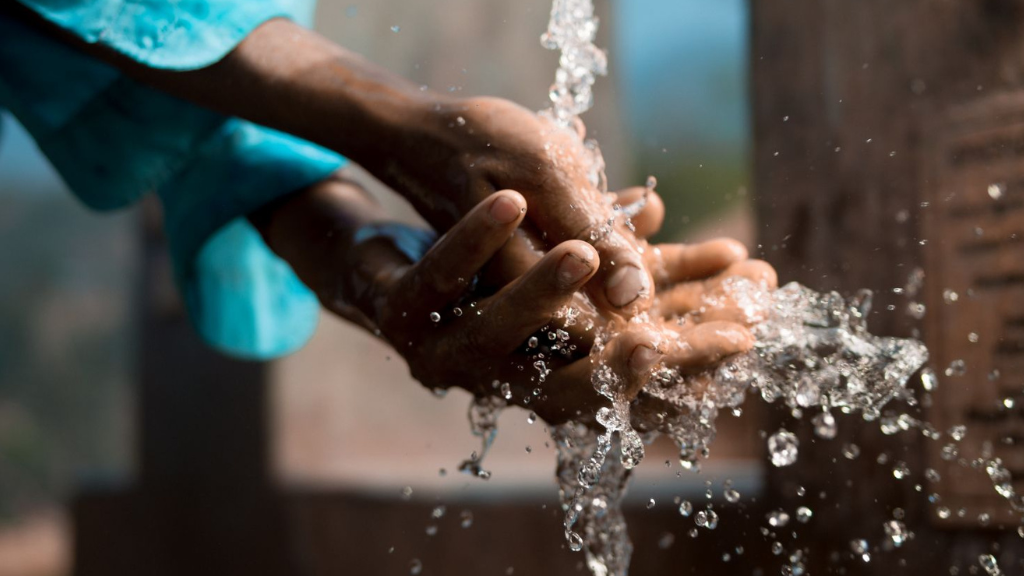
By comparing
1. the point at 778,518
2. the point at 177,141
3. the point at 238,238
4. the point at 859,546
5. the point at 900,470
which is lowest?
the point at 778,518

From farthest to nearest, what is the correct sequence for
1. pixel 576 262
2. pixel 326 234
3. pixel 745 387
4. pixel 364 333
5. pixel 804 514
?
1. pixel 364 333
2. pixel 804 514
3. pixel 326 234
4. pixel 745 387
5. pixel 576 262

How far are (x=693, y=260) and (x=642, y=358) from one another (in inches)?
8.5

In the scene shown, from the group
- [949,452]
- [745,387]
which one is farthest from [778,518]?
[745,387]

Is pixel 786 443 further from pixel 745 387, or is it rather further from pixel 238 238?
pixel 238 238

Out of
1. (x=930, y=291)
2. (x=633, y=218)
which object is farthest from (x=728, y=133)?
(x=633, y=218)

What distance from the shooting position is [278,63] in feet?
2.43

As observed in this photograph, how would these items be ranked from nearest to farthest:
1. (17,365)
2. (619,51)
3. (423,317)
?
(423,317) → (619,51) → (17,365)

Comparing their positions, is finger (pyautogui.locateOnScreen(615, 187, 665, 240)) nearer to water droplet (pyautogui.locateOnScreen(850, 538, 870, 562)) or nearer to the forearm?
the forearm

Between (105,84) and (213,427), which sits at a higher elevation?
(105,84)

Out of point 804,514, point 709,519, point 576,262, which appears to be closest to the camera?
point 576,262

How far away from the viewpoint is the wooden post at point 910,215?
111cm

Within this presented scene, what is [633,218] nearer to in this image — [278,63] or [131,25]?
[278,63]

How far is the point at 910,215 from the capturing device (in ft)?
4.02

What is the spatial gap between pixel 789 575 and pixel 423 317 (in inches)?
35.7
